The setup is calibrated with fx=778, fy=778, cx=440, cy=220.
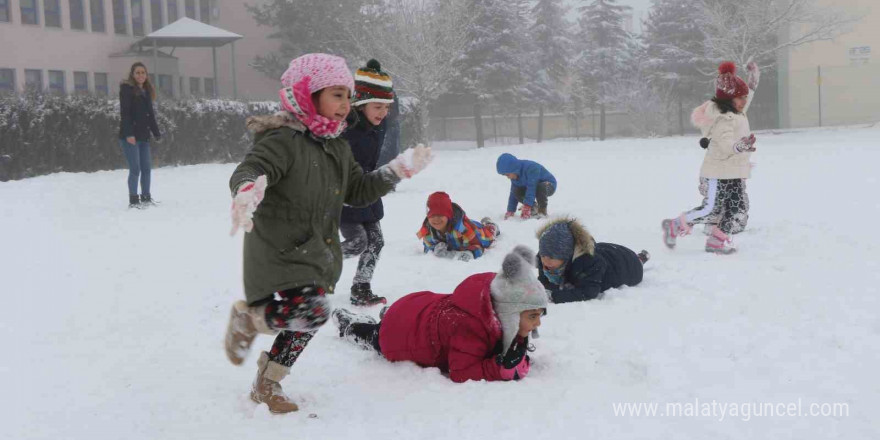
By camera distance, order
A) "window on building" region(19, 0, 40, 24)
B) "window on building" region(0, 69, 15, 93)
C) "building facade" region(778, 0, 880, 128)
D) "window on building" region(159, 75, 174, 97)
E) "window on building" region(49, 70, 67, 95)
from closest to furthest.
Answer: "window on building" region(0, 69, 15, 93)
"window on building" region(19, 0, 40, 24)
"window on building" region(49, 70, 67, 95)
"window on building" region(159, 75, 174, 97)
"building facade" region(778, 0, 880, 128)

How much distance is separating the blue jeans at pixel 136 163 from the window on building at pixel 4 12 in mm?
19477

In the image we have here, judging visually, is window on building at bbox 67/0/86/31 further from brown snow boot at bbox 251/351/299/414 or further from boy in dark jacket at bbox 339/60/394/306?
brown snow boot at bbox 251/351/299/414

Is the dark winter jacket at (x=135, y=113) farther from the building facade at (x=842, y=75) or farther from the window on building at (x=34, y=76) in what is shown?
the building facade at (x=842, y=75)

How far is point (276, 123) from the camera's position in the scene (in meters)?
3.39

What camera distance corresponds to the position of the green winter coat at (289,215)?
10.8 ft

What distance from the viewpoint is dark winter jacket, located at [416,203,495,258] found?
7.23 m

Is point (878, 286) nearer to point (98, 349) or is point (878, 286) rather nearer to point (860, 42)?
point (98, 349)

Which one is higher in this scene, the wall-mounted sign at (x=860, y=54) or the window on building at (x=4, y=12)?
the window on building at (x=4, y=12)

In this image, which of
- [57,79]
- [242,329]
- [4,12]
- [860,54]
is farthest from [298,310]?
[860,54]

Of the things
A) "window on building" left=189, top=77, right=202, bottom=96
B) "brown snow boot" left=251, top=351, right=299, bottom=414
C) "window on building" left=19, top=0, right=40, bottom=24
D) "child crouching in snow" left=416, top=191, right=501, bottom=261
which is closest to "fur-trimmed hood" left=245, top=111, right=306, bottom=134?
"brown snow boot" left=251, top=351, right=299, bottom=414

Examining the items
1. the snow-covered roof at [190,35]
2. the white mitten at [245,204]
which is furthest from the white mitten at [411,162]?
the snow-covered roof at [190,35]

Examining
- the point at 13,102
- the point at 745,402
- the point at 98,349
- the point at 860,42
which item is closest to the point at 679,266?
the point at 745,402

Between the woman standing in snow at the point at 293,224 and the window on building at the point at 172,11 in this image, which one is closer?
the woman standing in snow at the point at 293,224

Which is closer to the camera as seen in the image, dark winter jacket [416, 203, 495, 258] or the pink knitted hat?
the pink knitted hat
